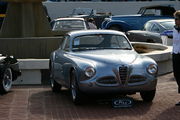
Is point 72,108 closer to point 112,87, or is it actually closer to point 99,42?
point 112,87

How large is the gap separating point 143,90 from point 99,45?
68.3 inches

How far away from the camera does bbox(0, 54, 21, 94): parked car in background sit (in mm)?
11164

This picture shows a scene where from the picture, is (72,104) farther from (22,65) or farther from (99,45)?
(22,65)

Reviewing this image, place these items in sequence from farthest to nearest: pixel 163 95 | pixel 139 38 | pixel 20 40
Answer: pixel 139 38
pixel 20 40
pixel 163 95

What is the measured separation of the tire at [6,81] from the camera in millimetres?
11164

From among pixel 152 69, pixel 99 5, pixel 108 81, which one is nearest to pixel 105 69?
pixel 108 81

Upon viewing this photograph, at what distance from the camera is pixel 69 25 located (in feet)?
69.4

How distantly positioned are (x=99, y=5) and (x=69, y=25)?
25.4 m

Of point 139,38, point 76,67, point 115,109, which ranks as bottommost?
point 139,38

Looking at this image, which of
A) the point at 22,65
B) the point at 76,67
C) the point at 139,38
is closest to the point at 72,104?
the point at 76,67

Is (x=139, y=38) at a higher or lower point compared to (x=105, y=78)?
lower

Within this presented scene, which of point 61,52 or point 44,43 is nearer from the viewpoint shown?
point 61,52

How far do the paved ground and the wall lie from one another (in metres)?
34.2

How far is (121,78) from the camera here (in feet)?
31.1
